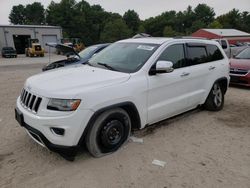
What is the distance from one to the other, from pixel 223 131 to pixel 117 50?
254cm

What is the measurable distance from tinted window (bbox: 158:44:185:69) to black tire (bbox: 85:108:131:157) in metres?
1.32

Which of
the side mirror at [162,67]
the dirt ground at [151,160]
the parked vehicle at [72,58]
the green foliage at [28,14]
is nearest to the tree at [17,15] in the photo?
the green foliage at [28,14]

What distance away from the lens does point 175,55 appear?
165 inches

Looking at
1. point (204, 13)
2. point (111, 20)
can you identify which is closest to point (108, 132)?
point (111, 20)

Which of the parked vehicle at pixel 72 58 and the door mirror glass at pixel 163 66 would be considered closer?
the door mirror glass at pixel 163 66

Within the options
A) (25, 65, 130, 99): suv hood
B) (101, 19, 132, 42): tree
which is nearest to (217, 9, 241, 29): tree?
(101, 19, 132, 42): tree

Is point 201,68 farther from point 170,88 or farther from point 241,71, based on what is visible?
point 241,71

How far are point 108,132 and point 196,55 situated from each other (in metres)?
2.56

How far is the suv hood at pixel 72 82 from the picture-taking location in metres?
2.88

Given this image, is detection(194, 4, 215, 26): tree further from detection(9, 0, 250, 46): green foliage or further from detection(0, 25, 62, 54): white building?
detection(0, 25, 62, 54): white building

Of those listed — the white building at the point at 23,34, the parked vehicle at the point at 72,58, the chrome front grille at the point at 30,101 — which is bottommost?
the chrome front grille at the point at 30,101

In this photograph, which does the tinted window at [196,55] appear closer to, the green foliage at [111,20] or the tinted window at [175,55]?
the tinted window at [175,55]

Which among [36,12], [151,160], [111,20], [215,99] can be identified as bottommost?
[151,160]

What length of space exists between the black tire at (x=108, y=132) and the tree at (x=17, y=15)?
333 feet
